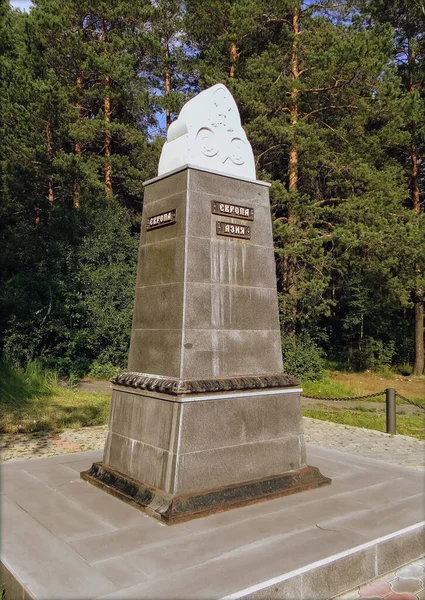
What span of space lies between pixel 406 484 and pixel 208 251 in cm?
305

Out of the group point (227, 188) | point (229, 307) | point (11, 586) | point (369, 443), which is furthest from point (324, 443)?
point (11, 586)

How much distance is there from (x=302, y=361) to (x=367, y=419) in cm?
592

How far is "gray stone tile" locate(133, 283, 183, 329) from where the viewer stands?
4730 millimetres

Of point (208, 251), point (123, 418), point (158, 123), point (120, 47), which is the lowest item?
point (123, 418)

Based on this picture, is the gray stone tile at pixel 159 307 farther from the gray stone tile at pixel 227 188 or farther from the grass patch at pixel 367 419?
the grass patch at pixel 367 419

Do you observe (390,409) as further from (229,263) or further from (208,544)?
(208,544)

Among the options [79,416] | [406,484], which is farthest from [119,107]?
[406,484]

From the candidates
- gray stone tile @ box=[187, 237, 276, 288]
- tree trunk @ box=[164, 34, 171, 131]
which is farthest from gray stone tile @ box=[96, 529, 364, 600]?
tree trunk @ box=[164, 34, 171, 131]

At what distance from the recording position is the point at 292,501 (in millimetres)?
4660

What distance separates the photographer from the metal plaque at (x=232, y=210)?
4996 mm

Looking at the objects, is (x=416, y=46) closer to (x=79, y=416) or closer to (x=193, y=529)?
(x=79, y=416)

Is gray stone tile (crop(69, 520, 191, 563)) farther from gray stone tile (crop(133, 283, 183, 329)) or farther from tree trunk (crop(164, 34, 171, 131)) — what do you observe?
tree trunk (crop(164, 34, 171, 131))

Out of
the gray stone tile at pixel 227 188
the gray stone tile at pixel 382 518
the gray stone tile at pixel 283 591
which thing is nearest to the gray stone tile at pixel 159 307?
the gray stone tile at pixel 227 188

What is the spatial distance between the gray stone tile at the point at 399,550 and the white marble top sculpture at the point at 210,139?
11.5 ft
